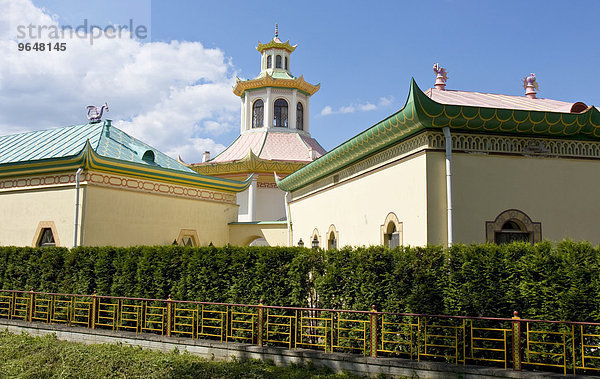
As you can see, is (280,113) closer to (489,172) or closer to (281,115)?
(281,115)

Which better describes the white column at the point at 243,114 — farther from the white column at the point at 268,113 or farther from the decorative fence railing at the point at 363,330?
the decorative fence railing at the point at 363,330

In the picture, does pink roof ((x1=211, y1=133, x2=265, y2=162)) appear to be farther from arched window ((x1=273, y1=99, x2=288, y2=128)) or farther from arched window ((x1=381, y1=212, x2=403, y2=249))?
arched window ((x1=381, y1=212, x2=403, y2=249))

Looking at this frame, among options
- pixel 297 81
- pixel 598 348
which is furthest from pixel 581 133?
pixel 297 81

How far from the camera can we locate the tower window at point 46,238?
48.4 ft

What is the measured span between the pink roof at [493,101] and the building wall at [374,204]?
1.92 metres

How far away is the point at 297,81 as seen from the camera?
29500 mm

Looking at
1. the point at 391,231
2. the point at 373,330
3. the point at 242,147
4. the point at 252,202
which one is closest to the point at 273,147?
the point at 242,147

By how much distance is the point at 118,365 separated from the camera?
900 cm

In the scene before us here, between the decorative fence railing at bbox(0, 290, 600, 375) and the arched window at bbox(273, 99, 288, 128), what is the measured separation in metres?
19.4

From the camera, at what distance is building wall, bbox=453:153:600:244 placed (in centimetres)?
932

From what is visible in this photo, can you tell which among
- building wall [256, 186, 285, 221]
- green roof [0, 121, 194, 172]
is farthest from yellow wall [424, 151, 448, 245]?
building wall [256, 186, 285, 221]

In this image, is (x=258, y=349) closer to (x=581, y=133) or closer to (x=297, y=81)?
(x=581, y=133)

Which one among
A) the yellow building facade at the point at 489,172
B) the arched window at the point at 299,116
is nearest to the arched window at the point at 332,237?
the yellow building facade at the point at 489,172

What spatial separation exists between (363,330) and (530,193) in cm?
402
